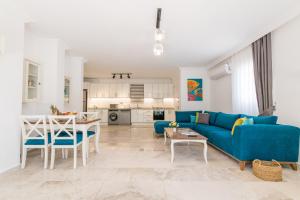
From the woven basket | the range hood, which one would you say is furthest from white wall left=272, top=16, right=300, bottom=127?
the range hood

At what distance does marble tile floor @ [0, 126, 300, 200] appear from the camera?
1.99 m

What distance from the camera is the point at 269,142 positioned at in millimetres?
2773

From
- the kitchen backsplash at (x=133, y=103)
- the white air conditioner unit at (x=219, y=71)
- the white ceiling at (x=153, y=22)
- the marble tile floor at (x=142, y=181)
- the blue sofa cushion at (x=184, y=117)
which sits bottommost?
the marble tile floor at (x=142, y=181)

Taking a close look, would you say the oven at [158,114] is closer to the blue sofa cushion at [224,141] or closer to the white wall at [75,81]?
the white wall at [75,81]

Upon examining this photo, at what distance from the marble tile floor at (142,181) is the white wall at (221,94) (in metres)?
2.76

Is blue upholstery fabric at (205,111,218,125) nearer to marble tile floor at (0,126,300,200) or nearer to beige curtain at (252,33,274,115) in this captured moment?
beige curtain at (252,33,274,115)

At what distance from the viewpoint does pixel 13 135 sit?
112 inches

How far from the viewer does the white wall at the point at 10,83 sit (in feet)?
8.68

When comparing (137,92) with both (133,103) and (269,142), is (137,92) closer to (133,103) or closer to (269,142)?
(133,103)

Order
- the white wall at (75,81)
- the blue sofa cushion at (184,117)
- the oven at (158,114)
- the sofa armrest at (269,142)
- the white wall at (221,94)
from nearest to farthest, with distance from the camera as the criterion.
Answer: the sofa armrest at (269,142), the white wall at (75,81), the white wall at (221,94), the blue sofa cushion at (184,117), the oven at (158,114)

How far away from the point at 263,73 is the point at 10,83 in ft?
15.5

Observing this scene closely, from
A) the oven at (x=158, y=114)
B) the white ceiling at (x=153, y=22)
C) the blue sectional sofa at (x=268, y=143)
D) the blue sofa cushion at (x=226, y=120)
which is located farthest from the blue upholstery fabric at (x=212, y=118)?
the oven at (x=158, y=114)

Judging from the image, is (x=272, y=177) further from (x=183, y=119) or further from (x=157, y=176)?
(x=183, y=119)

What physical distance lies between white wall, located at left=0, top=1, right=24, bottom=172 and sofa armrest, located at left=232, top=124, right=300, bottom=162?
3.66 m
